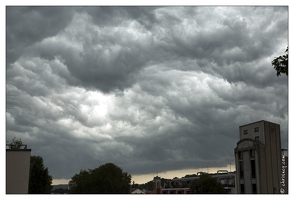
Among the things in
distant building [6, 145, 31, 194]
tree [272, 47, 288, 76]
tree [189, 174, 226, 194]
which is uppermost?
tree [272, 47, 288, 76]

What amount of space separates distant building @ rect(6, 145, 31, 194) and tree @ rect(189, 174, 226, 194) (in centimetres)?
4574

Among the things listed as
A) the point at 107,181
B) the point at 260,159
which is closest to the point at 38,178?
the point at 107,181

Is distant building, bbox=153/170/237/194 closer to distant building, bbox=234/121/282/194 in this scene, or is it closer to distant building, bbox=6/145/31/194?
distant building, bbox=234/121/282/194

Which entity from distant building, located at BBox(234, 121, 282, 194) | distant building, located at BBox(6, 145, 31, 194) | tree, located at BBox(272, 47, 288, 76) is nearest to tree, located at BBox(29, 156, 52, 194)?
distant building, located at BBox(6, 145, 31, 194)

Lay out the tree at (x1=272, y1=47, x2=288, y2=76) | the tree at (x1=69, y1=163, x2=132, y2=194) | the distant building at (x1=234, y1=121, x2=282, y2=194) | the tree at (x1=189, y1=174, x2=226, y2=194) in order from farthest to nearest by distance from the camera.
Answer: the tree at (x1=69, y1=163, x2=132, y2=194), the tree at (x1=189, y1=174, x2=226, y2=194), the distant building at (x1=234, y1=121, x2=282, y2=194), the tree at (x1=272, y1=47, x2=288, y2=76)

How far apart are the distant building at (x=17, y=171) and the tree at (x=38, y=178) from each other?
24493 millimetres

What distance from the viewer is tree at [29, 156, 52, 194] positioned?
49844 mm

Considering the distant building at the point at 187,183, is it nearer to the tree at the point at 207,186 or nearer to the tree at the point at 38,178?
the tree at the point at 207,186

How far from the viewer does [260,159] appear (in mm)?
60000

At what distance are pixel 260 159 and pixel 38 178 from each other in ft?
118

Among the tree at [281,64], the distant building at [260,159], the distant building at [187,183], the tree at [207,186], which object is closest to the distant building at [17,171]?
the tree at [281,64]
